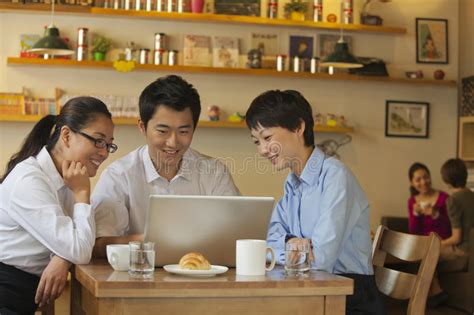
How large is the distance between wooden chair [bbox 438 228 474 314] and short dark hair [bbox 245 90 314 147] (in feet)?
12.3

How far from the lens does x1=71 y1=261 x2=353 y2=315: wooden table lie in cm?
204

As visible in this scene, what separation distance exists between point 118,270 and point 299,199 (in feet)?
2.42

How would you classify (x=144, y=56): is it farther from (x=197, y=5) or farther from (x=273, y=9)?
(x=273, y=9)

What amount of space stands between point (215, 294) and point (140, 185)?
3.67ft

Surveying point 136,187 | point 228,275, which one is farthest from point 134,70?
point 228,275

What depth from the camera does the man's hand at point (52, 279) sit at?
2.50 m

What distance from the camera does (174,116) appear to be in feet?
10.0

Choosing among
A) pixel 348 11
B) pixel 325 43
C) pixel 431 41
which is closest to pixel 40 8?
pixel 325 43

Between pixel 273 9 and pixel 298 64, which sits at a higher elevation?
pixel 273 9

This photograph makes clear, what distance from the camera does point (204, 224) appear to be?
2.45 meters

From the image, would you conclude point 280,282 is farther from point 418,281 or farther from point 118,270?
point 418,281

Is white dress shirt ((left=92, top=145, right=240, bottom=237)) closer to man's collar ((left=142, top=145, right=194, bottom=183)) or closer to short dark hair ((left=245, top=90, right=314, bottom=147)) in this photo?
man's collar ((left=142, top=145, right=194, bottom=183))

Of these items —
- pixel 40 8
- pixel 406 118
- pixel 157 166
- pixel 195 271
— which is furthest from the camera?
pixel 406 118

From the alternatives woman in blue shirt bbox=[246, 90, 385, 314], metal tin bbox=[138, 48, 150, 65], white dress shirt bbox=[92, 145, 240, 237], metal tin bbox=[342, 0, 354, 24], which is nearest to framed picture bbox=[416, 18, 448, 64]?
metal tin bbox=[342, 0, 354, 24]
